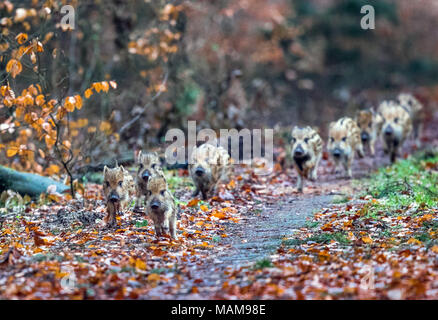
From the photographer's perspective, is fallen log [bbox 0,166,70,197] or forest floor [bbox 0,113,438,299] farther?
fallen log [bbox 0,166,70,197]

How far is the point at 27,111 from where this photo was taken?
1195 cm

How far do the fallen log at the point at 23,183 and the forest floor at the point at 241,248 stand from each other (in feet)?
1.76

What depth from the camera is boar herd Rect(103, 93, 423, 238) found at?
32.1ft

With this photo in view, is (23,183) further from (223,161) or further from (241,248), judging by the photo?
(241,248)

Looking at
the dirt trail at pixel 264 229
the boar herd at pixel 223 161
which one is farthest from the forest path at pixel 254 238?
the boar herd at pixel 223 161

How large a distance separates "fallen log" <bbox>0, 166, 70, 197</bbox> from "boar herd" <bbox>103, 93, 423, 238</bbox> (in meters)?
2.28

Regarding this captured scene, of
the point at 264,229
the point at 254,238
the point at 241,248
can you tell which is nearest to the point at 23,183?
the point at 264,229

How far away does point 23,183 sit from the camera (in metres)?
13.8

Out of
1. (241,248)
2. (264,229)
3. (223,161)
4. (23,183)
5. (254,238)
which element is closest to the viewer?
(241,248)

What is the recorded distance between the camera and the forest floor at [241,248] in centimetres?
744

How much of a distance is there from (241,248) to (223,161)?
425cm

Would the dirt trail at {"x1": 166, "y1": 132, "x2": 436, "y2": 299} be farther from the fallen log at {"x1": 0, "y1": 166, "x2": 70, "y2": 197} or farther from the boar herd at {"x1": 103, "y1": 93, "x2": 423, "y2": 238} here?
the fallen log at {"x1": 0, "y1": 166, "x2": 70, "y2": 197}

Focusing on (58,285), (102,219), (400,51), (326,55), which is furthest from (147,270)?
(400,51)

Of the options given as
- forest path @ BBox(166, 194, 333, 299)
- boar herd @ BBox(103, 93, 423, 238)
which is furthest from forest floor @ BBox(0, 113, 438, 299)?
boar herd @ BBox(103, 93, 423, 238)
